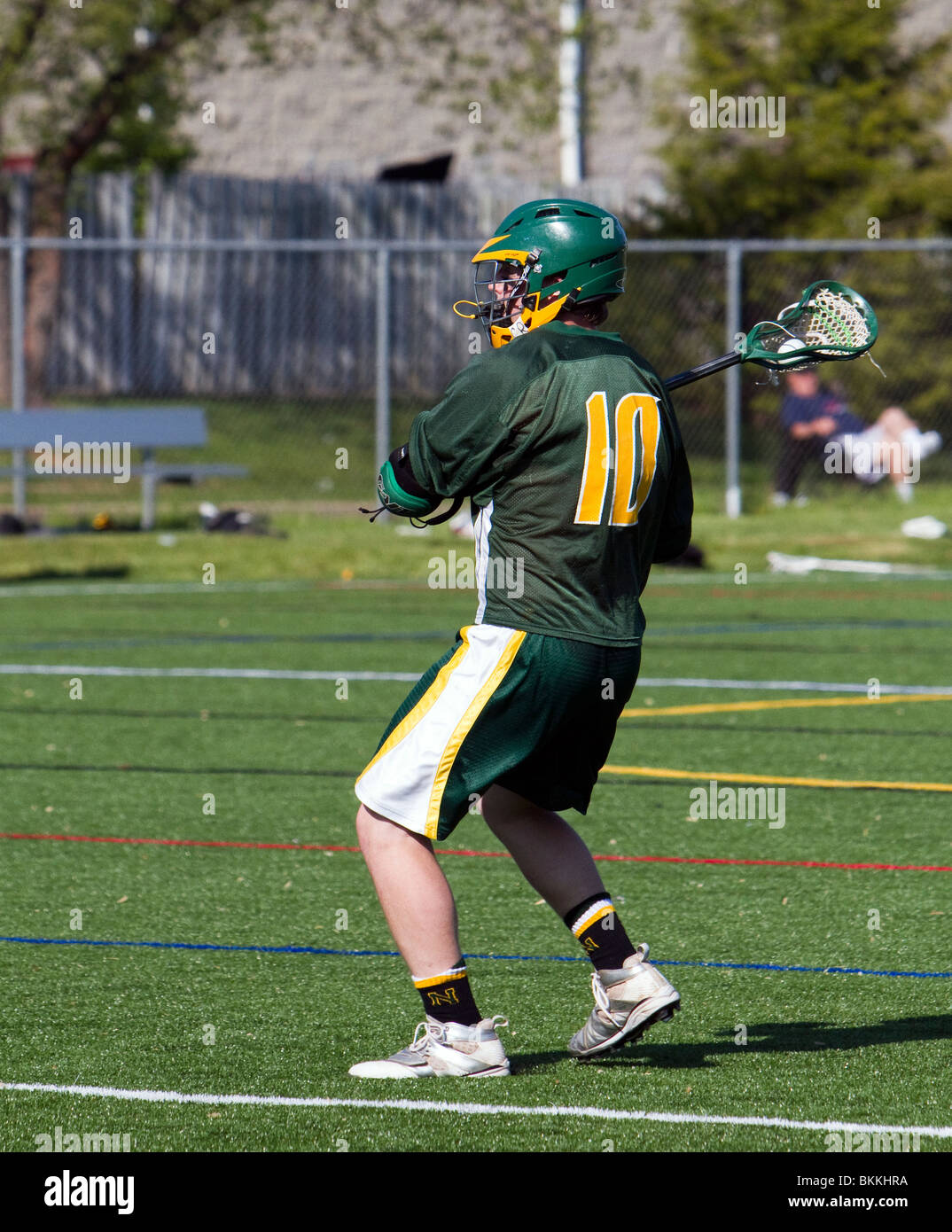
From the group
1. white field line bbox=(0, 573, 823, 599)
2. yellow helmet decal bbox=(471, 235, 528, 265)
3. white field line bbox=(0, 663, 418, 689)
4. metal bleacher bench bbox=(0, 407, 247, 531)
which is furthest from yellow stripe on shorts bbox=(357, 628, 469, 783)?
metal bleacher bench bbox=(0, 407, 247, 531)

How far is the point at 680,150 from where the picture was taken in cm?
2733

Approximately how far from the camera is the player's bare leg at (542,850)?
4.71 m

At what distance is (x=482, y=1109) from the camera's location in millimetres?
4289

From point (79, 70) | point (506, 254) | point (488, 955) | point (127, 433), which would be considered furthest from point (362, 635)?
point (79, 70)

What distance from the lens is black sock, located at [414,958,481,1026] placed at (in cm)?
454

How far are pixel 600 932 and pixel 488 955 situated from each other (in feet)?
3.46

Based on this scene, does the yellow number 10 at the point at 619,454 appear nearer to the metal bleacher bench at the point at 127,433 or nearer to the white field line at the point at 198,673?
the white field line at the point at 198,673

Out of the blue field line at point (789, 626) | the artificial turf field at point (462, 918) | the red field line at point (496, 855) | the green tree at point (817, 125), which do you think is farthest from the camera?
the green tree at point (817, 125)

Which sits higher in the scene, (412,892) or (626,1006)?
(412,892)

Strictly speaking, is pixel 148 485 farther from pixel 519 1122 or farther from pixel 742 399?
pixel 519 1122

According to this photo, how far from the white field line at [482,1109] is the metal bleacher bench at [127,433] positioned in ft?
45.6

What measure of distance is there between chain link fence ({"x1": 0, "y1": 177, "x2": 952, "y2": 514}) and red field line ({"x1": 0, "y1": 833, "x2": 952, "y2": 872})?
13.4 meters

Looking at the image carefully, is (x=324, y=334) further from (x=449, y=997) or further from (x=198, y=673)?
(x=449, y=997)

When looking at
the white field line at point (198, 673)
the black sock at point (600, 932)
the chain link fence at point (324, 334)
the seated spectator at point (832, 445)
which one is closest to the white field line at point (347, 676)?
the white field line at point (198, 673)
